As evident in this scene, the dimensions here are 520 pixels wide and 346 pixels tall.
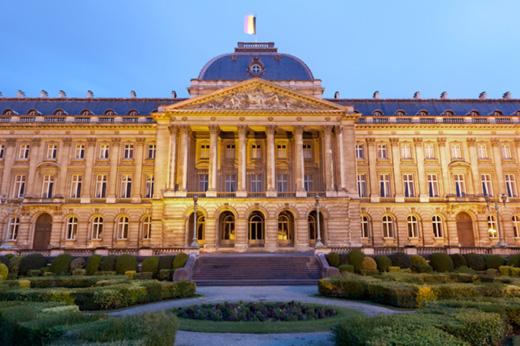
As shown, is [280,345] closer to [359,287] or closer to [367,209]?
[359,287]

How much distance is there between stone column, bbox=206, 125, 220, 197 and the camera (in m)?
42.8

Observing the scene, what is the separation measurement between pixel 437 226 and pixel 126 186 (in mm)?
42102

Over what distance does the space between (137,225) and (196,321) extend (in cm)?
3680

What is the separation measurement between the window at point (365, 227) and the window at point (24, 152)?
46.4 meters

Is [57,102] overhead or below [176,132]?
overhead

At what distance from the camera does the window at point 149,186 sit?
48.8m

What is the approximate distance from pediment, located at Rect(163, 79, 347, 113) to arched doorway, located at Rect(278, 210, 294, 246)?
13.4 metres

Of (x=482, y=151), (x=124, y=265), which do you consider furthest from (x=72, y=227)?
(x=482, y=151)

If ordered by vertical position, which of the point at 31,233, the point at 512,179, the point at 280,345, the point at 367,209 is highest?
the point at 512,179

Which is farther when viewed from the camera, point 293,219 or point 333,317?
point 293,219

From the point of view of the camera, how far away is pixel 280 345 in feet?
34.6

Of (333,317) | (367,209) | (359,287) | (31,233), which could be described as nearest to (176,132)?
(31,233)

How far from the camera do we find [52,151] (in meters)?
50.0

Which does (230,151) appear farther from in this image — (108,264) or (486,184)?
(486,184)
